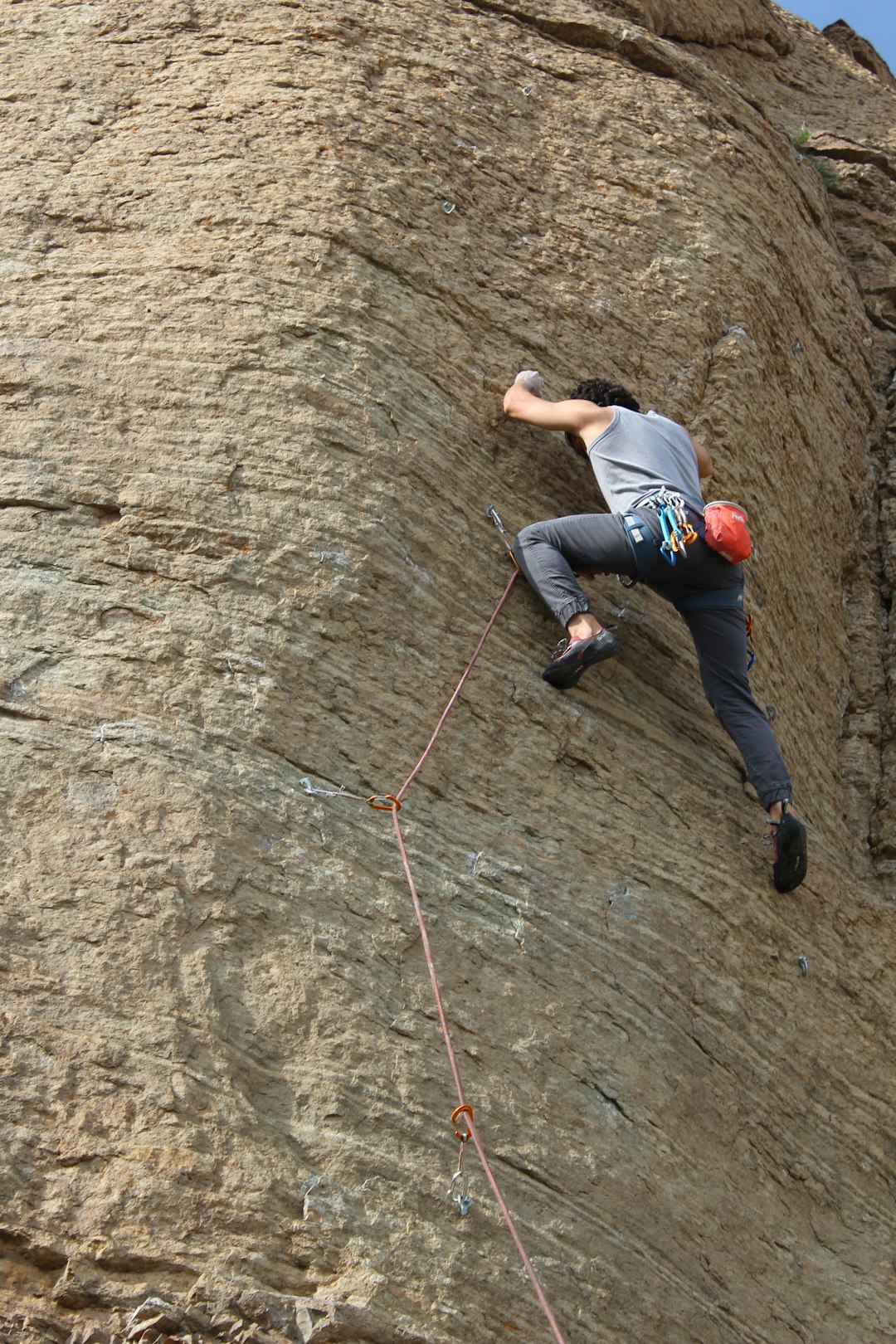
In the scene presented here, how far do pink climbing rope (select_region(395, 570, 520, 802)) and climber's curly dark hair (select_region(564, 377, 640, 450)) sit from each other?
0.92 metres

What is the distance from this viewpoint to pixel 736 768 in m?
6.21

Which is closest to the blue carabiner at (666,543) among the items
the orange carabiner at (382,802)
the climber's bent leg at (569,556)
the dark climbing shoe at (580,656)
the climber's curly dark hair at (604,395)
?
the climber's bent leg at (569,556)

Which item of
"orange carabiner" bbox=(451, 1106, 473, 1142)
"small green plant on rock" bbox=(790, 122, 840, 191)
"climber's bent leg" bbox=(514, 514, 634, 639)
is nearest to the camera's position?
"orange carabiner" bbox=(451, 1106, 473, 1142)

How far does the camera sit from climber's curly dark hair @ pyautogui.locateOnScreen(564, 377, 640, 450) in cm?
614

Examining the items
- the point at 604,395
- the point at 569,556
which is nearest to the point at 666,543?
the point at 569,556

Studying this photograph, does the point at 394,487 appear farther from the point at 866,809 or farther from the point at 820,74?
the point at 820,74

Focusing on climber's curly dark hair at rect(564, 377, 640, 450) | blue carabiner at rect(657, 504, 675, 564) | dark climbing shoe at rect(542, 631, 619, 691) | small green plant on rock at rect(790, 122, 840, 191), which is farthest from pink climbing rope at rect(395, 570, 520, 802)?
small green plant on rock at rect(790, 122, 840, 191)

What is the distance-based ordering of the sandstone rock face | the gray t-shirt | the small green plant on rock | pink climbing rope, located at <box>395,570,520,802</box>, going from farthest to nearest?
1. the small green plant on rock
2. the gray t-shirt
3. pink climbing rope, located at <box>395,570,520,802</box>
4. the sandstone rock face

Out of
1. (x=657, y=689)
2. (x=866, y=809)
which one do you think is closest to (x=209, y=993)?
(x=657, y=689)

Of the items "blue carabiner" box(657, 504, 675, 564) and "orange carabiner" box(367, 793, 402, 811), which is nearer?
"orange carabiner" box(367, 793, 402, 811)

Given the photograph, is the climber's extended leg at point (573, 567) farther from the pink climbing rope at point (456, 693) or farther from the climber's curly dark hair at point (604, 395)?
the climber's curly dark hair at point (604, 395)

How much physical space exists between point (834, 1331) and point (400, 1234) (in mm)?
1895

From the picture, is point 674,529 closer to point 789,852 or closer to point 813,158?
point 789,852

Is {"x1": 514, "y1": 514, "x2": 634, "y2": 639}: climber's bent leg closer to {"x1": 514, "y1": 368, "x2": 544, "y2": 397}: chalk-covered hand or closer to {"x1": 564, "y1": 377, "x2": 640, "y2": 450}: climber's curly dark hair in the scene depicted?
{"x1": 564, "y1": 377, "x2": 640, "y2": 450}: climber's curly dark hair
